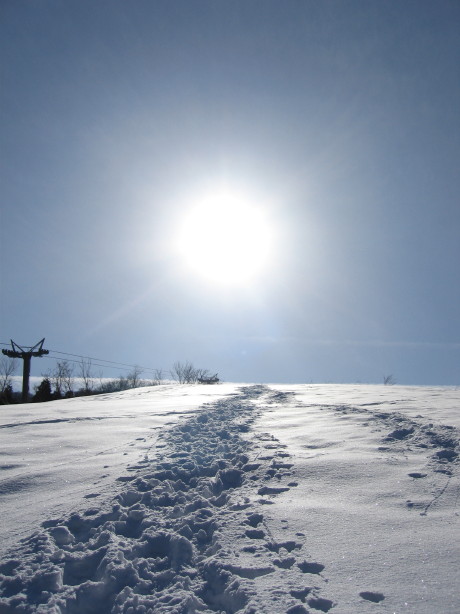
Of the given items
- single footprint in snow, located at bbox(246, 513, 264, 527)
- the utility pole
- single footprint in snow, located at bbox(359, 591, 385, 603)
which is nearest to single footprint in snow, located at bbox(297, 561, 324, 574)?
single footprint in snow, located at bbox(359, 591, 385, 603)

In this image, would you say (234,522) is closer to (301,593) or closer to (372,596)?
(301,593)

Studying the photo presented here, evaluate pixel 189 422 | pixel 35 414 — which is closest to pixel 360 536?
pixel 189 422

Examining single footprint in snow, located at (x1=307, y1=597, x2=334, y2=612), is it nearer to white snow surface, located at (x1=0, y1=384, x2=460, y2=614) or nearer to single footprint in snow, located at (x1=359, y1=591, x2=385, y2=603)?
white snow surface, located at (x1=0, y1=384, x2=460, y2=614)

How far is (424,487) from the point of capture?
3.28 meters

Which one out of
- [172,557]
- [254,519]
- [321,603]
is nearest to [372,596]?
[321,603]

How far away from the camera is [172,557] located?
A: 2.49 metres

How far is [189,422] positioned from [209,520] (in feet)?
11.6

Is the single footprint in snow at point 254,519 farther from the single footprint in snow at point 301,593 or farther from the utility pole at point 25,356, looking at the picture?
the utility pole at point 25,356

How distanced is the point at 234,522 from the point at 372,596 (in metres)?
1.14

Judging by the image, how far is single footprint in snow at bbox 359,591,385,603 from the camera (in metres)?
1.97

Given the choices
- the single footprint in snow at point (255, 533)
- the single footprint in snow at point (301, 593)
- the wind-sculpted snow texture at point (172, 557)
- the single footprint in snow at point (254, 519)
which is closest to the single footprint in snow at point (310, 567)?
the wind-sculpted snow texture at point (172, 557)

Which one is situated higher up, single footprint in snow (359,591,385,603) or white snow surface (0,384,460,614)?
white snow surface (0,384,460,614)

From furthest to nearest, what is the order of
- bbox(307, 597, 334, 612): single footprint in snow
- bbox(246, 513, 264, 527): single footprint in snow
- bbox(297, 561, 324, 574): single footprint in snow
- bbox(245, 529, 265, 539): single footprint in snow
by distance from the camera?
bbox(246, 513, 264, 527): single footprint in snow < bbox(245, 529, 265, 539): single footprint in snow < bbox(297, 561, 324, 574): single footprint in snow < bbox(307, 597, 334, 612): single footprint in snow

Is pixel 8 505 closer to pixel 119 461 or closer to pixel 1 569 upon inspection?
pixel 1 569
